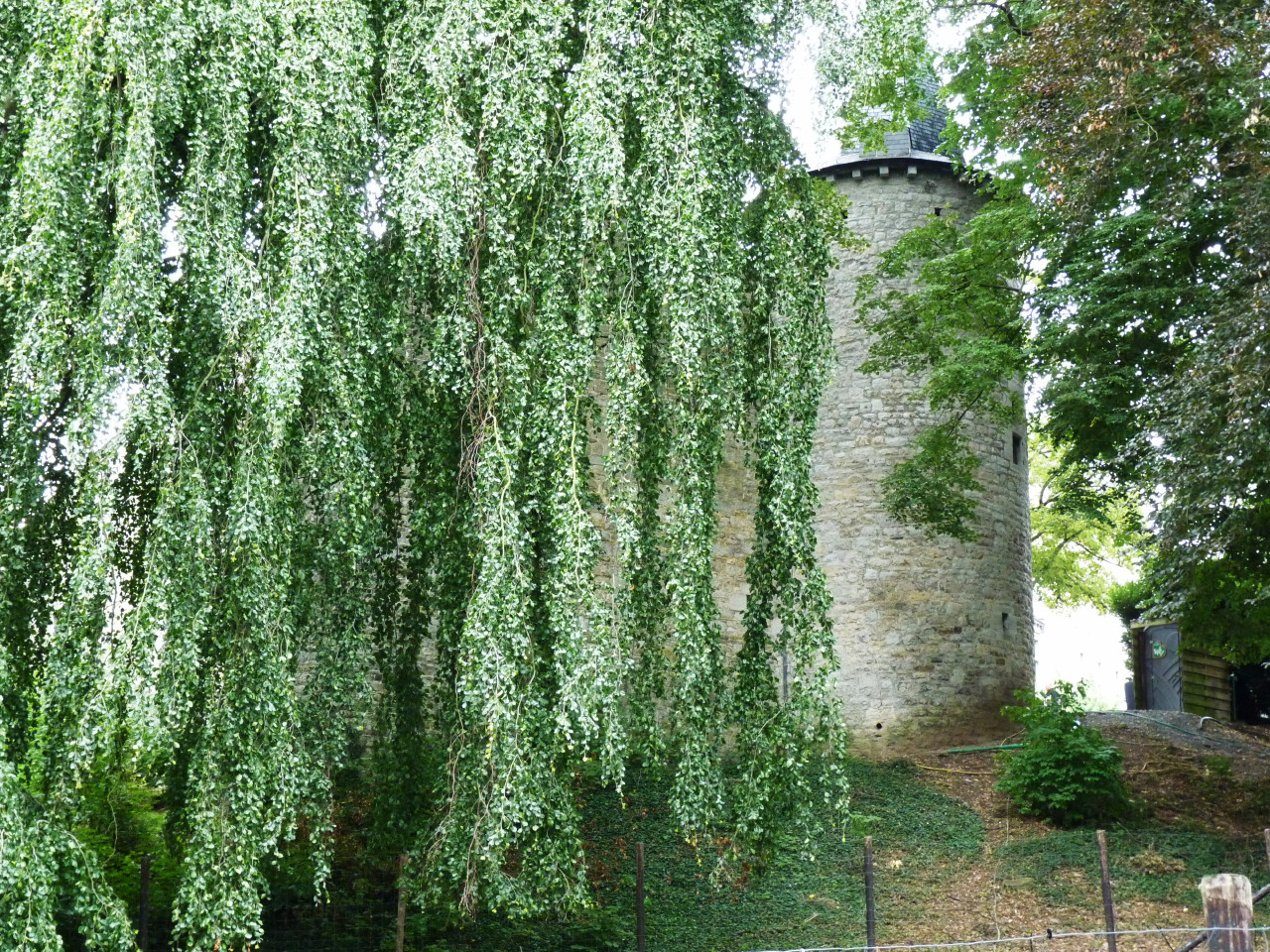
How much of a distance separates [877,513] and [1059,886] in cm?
460

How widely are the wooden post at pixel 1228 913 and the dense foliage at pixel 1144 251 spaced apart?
3.81 m

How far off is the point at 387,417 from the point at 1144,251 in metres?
5.74

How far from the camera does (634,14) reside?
19.1 ft

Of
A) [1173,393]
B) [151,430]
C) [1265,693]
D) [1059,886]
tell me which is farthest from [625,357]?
[1265,693]

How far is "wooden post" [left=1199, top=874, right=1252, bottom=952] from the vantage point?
Result: 3953mm

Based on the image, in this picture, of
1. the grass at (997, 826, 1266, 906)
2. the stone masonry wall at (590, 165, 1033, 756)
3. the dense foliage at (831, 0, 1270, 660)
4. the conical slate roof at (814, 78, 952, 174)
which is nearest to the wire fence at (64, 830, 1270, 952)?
the grass at (997, 826, 1266, 906)

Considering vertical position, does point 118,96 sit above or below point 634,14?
below

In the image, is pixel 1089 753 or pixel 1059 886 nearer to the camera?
pixel 1059 886

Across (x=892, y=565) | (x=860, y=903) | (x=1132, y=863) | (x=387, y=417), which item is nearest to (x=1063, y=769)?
(x=1132, y=863)

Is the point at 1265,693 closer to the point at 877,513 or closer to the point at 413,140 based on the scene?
the point at 877,513

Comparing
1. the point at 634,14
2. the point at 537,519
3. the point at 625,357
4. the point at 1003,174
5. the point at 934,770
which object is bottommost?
the point at 934,770

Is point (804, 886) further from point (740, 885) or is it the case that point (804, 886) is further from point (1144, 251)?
point (1144, 251)

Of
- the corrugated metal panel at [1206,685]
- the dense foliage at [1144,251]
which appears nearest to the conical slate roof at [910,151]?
the dense foliage at [1144,251]

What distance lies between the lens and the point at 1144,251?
8.93 meters
